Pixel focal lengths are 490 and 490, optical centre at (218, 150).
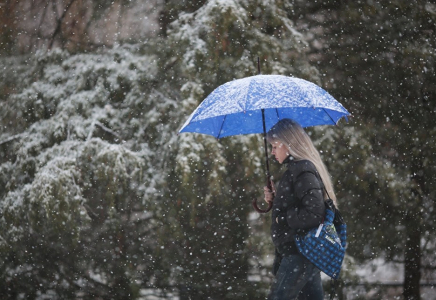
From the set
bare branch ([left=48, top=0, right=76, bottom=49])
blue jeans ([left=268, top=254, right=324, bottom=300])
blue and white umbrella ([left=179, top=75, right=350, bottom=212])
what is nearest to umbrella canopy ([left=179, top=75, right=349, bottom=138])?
blue and white umbrella ([left=179, top=75, right=350, bottom=212])

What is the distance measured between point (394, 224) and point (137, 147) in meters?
3.00

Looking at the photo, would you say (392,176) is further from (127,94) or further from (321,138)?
(127,94)

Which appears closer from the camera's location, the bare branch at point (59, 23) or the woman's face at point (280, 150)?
the woman's face at point (280, 150)

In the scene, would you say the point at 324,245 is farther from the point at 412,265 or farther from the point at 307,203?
the point at 412,265

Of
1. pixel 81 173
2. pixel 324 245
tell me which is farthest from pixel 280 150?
pixel 81 173

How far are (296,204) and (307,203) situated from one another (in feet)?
0.40

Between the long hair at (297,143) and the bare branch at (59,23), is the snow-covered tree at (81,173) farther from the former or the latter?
the long hair at (297,143)

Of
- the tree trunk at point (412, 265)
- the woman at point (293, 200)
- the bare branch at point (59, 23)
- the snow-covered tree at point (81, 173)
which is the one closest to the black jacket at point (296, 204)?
the woman at point (293, 200)

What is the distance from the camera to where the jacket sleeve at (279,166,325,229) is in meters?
2.61

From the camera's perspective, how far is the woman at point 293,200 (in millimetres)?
2650

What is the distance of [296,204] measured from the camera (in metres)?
2.72

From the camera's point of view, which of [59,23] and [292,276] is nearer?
[292,276]

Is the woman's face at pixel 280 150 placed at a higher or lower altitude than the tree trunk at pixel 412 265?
higher

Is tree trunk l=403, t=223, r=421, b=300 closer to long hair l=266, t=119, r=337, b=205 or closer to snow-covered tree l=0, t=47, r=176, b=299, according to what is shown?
snow-covered tree l=0, t=47, r=176, b=299
